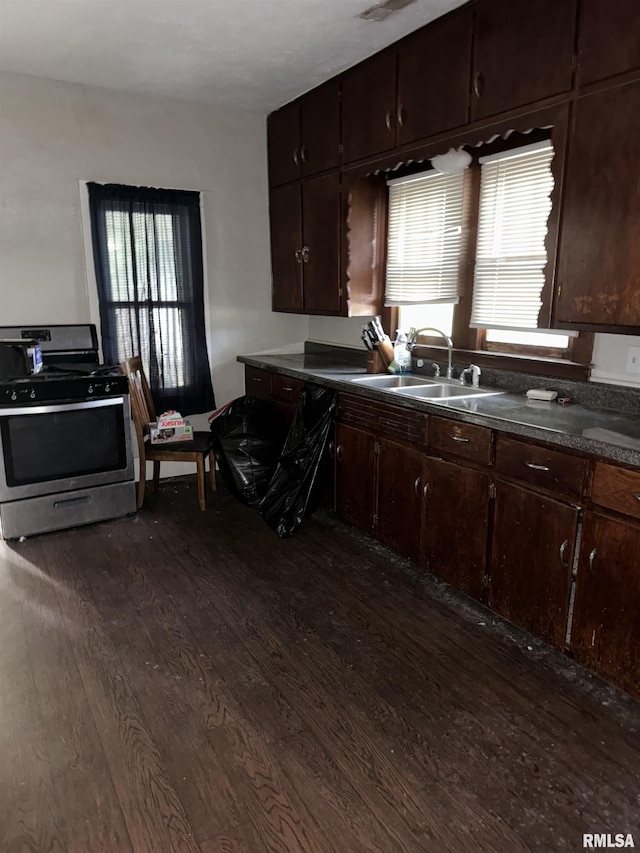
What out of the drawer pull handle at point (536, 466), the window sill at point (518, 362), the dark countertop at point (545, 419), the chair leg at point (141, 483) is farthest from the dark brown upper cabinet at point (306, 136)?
the drawer pull handle at point (536, 466)

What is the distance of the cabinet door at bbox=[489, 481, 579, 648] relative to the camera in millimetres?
2189

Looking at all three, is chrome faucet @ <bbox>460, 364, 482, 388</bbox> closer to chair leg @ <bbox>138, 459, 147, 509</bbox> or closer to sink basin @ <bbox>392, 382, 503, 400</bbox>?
sink basin @ <bbox>392, 382, 503, 400</bbox>

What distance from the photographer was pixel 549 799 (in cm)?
169

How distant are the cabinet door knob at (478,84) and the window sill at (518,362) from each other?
1224 millimetres

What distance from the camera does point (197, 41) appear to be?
3.04 metres

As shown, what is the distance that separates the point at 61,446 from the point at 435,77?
9.04 feet

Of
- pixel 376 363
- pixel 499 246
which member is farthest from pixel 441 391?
pixel 499 246

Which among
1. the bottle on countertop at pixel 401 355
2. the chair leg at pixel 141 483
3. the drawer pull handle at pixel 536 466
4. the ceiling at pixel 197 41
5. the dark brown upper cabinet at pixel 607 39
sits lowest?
the chair leg at pixel 141 483

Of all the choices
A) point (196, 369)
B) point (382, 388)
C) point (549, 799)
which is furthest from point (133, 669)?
point (196, 369)

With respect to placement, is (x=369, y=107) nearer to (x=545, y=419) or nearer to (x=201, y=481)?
(x=545, y=419)

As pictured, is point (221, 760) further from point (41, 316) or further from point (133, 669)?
point (41, 316)

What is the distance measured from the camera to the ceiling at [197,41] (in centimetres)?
268

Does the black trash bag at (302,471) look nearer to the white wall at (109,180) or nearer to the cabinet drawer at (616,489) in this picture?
the white wall at (109,180)

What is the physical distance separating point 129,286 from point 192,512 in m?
1.55
